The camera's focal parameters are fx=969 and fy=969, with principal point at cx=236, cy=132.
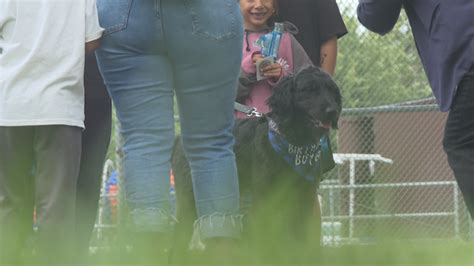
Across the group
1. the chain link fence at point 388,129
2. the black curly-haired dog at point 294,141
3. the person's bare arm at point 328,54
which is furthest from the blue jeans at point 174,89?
the chain link fence at point 388,129

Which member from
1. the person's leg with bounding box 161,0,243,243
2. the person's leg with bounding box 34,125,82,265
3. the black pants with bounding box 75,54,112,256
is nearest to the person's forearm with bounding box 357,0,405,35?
the person's leg with bounding box 161,0,243,243

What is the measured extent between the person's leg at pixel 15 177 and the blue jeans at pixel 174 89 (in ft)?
1.86

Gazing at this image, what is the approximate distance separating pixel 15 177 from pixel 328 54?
8.62ft

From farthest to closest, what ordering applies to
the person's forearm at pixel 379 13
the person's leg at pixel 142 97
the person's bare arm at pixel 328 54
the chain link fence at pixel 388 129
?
the chain link fence at pixel 388 129
the person's bare arm at pixel 328 54
the person's forearm at pixel 379 13
the person's leg at pixel 142 97

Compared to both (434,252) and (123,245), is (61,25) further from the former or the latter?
(434,252)

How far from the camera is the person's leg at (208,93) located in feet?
13.1

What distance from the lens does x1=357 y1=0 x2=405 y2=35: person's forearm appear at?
4.58 metres

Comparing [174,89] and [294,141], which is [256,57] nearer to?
[294,141]

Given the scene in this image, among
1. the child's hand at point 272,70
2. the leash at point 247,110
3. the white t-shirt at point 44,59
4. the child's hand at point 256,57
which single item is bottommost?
the leash at point 247,110

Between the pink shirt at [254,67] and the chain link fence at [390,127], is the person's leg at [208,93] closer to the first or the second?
the pink shirt at [254,67]

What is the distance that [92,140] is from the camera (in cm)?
550

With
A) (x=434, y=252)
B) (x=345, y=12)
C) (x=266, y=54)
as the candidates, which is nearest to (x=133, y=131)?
(x=434, y=252)

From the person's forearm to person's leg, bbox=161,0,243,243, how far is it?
81 centimetres

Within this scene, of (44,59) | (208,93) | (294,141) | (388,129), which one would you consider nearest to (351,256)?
(208,93)
